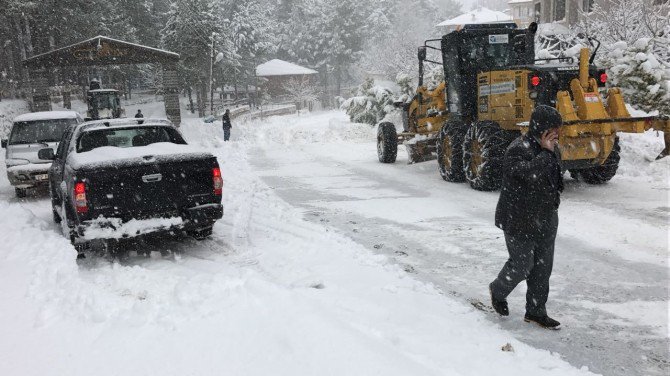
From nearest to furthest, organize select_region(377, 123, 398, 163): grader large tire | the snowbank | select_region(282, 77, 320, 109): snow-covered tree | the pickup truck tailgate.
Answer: the pickup truck tailgate, select_region(377, 123, 398, 163): grader large tire, the snowbank, select_region(282, 77, 320, 109): snow-covered tree

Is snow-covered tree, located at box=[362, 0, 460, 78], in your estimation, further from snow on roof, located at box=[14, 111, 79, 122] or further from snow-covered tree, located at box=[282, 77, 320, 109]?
snow on roof, located at box=[14, 111, 79, 122]

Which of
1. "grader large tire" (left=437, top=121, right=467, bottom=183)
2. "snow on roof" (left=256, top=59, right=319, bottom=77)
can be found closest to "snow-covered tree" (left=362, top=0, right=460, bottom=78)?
"snow on roof" (left=256, top=59, right=319, bottom=77)

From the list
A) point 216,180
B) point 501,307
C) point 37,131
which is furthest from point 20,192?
point 501,307

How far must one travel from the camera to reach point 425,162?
15.3m

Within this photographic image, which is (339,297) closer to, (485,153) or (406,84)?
(485,153)

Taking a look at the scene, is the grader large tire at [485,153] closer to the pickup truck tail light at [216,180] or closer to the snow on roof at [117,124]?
the pickup truck tail light at [216,180]

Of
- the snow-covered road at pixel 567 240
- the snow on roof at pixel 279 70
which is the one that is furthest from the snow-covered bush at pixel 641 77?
the snow on roof at pixel 279 70

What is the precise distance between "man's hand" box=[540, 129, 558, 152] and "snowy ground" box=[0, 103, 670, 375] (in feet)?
5.04

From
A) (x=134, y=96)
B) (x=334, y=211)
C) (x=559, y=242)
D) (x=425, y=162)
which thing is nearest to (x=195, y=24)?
(x=134, y=96)

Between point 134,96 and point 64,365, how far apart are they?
201 feet

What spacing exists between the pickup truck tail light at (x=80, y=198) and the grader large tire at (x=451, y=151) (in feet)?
25.4

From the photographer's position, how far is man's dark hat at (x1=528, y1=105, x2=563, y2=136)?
4.03 m

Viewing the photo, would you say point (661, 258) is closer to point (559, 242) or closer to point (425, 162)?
point (559, 242)

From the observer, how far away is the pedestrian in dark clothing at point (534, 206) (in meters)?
4.09
